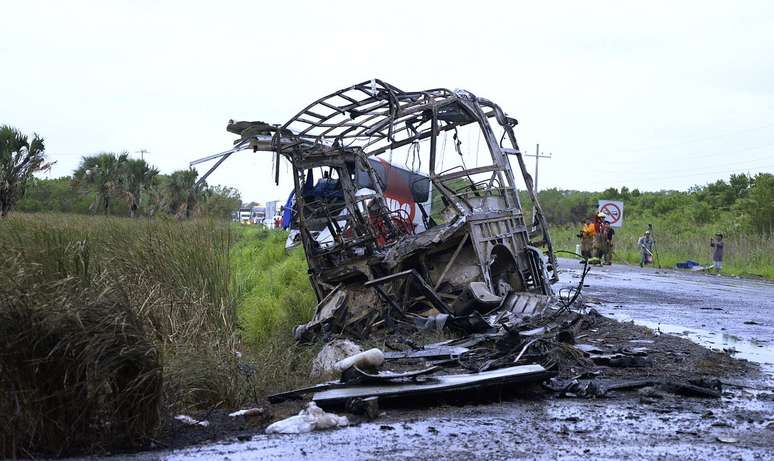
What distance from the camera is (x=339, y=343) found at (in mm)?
10039

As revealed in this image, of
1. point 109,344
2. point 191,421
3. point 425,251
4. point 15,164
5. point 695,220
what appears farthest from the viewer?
point 695,220

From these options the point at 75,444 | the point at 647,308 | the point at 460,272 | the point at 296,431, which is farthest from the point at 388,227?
the point at 75,444

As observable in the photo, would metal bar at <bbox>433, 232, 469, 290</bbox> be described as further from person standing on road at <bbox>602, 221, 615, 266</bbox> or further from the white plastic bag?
person standing on road at <bbox>602, 221, 615, 266</bbox>

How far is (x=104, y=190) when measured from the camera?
3056 cm

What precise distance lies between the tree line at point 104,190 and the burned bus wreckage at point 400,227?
1.18m

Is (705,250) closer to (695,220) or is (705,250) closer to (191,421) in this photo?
(695,220)

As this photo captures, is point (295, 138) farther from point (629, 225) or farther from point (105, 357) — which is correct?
point (629, 225)

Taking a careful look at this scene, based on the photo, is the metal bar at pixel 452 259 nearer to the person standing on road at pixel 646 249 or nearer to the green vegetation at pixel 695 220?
the green vegetation at pixel 695 220

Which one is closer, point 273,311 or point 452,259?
point 452,259

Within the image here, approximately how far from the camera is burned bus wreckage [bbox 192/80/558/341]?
12.8 m

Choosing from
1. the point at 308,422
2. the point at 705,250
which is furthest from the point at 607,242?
the point at 308,422

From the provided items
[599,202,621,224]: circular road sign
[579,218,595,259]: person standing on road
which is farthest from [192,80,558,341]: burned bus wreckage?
[599,202,621,224]: circular road sign

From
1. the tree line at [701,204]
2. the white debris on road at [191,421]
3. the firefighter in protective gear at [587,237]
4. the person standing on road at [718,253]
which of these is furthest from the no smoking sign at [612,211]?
the white debris on road at [191,421]

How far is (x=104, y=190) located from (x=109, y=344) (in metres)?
25.7
